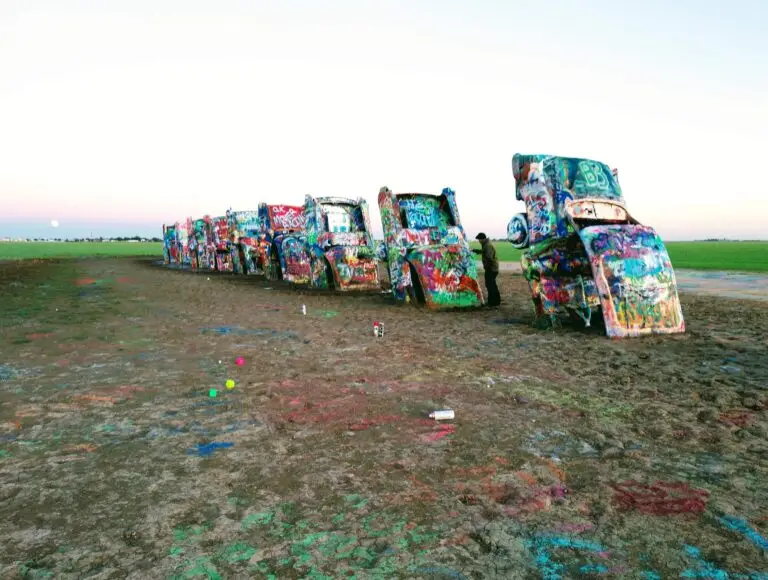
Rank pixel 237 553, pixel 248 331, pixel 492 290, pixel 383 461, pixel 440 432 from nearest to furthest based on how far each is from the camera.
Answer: pixel 237 553 < pixel 383 461 < pixel 440 432 < pixel 248 331 < pixel 492 290

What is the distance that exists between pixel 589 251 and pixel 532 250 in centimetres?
119

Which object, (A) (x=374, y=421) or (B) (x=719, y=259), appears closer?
(A) (x=374, y=421)

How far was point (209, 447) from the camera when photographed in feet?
10.8

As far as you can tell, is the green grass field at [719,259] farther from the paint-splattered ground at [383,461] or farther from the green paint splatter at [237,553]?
the green paint splatter at [237,553]

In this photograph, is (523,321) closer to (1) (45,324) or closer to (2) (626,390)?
(2) (626,390)

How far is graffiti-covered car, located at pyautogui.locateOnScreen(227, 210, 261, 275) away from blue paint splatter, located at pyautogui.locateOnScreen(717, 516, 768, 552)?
838 inches

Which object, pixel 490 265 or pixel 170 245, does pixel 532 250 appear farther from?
pixel 170 245

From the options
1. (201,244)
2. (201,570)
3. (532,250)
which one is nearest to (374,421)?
(201,570)

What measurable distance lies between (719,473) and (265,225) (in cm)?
1853

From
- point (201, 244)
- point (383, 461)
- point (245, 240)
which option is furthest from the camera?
point (201, 244)

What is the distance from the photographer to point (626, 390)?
15.2ft

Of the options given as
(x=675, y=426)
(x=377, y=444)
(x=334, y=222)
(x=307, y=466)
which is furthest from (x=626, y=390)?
(x=334, y=222)

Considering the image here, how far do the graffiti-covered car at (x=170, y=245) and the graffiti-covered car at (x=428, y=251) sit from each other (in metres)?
28.0

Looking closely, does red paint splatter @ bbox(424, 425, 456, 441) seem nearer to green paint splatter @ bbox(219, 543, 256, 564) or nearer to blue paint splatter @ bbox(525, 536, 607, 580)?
blue paint splatter @ bbox(525, 536, 607, 580)
